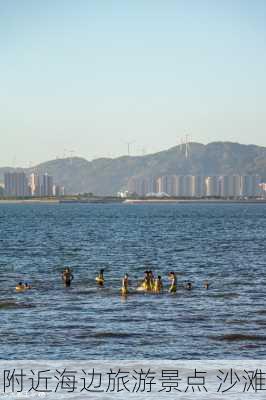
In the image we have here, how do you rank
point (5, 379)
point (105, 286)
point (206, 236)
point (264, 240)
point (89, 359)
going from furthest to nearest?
point (206, 236) → point (264, 240) → point (105, 286) → point (89, 359) → point (5, 379)

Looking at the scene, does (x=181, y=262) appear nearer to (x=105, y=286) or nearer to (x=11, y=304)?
(x=105, y=286)

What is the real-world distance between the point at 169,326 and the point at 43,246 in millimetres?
81219

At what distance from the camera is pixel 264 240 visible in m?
150

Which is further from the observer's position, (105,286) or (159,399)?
(105,286)

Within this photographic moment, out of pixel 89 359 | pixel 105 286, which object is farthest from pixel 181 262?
pixel 89 359

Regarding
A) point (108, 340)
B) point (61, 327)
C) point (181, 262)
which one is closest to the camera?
point (108, 340)

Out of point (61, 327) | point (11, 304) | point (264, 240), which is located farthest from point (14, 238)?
point (61, 327)

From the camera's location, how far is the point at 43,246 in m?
130

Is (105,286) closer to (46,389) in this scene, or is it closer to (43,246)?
(46,389)

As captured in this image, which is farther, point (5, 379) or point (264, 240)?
point (264, 240)

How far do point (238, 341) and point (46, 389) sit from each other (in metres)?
15.6

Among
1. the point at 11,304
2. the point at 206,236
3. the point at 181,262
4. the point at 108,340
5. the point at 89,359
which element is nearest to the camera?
the point at 89,359

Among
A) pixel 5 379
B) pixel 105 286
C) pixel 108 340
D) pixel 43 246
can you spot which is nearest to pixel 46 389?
pixel 5 379

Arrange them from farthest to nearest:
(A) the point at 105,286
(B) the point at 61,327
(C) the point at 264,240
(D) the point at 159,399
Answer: (C) the point at 264,240, (A) the point at 105,286, (B) the point at 61,327, (D) the point at 159,399
